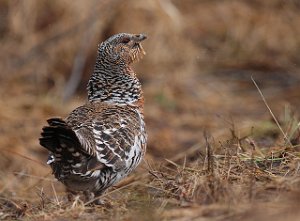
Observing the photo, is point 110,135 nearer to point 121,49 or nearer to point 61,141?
point 61,141

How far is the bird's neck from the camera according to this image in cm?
679

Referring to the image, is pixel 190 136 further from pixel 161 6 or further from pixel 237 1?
pixel 237 1

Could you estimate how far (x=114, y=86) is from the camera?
686cm

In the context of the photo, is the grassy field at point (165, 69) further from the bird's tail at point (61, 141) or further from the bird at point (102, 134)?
the bird's tail at point (61, 141)

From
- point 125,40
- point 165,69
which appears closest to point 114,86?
point 125,40

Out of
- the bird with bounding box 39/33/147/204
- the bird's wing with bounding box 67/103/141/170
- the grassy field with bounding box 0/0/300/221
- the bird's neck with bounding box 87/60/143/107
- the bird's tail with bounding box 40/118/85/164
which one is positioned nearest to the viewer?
the bird's tail with bounding box 40/118/85/164

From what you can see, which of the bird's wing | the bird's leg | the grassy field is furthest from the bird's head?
the bird's leg

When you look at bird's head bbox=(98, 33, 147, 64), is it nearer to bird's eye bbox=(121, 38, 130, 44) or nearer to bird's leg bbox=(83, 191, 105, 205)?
bird's eye bbox=(121, 38, 130, 44)

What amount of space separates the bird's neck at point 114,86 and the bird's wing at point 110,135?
32cm

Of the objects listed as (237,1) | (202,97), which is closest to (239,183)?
(202,97)

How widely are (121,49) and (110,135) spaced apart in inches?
55.0

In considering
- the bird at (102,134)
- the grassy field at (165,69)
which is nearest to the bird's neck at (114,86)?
the bird at (102,134)

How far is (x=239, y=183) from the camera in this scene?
5.52m

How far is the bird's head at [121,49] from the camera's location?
23.3 ft
